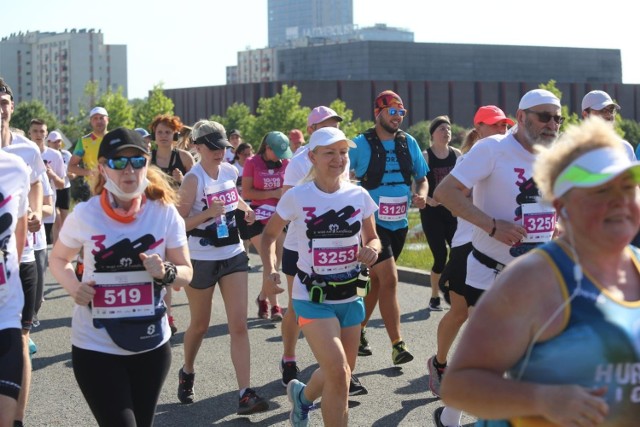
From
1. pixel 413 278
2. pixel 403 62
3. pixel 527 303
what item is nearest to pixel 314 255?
pixel 527 303

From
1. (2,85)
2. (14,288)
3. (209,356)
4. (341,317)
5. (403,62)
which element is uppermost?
(403,62)

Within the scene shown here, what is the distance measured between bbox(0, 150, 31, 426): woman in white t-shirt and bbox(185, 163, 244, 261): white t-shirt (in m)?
2.92

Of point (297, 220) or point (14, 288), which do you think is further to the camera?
point (297, 220)

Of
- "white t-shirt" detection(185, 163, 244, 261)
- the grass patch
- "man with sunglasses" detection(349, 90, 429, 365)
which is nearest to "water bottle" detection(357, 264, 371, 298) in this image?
"white t-shirt" detection(185, 163, 244, 261)

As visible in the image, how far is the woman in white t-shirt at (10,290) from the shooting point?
4684mm

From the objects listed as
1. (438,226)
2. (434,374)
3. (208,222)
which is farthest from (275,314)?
(434,374)

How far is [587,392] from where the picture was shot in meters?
2.71

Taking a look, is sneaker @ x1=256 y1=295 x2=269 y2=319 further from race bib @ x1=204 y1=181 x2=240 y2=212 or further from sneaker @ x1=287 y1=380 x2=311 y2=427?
sneaker @ x1=287 y1=380 x2=311 y2=427

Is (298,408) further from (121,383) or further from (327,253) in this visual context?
(121,383)

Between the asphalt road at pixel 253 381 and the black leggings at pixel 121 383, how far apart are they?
2.37m

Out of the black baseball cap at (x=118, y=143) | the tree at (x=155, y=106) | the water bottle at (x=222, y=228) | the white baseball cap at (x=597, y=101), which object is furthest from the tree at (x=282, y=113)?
the black baseball cap at (x=118, y=143)

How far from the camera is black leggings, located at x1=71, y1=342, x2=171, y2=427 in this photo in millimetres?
4762

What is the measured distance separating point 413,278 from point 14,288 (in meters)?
10.1

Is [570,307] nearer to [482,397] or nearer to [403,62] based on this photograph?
[482,397]
